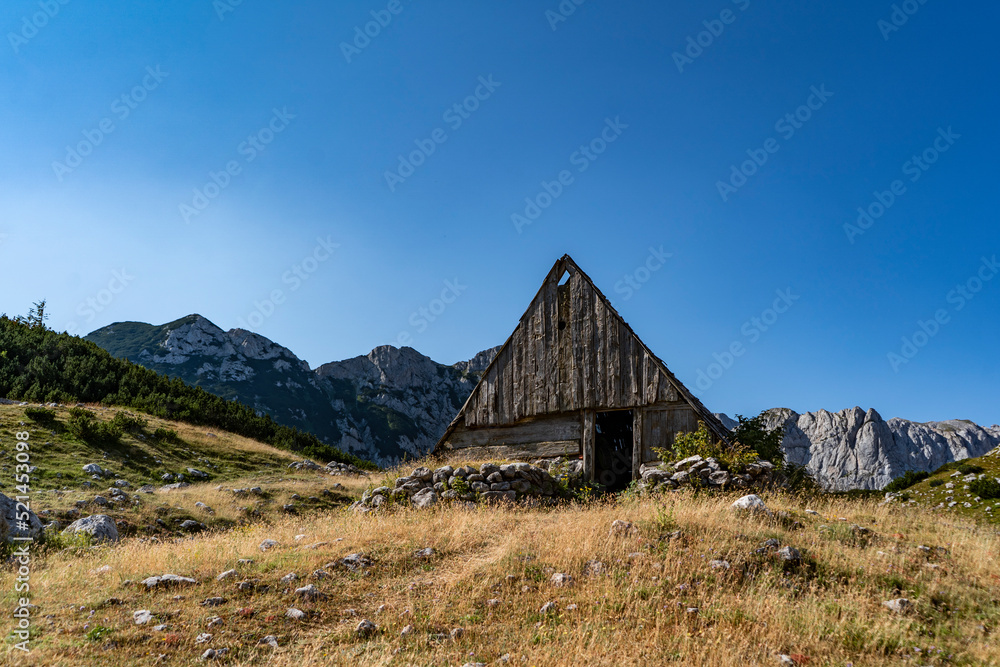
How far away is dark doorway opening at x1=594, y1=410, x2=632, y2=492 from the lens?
19.2 m

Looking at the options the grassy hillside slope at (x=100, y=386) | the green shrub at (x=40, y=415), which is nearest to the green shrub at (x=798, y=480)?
the green shrub at (x=40, y=415)

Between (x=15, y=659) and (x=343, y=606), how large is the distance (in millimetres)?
3209

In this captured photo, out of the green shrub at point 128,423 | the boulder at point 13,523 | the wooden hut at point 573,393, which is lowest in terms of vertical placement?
the boulder at point 13,523

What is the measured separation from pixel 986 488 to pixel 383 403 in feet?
313

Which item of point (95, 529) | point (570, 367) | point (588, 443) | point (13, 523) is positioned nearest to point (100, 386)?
point (95, 529)

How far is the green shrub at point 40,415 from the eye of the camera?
1948 cm

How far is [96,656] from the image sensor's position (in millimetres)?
5641

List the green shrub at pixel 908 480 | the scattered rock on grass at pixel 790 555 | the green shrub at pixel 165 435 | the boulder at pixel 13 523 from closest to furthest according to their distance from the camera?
the scattered rock on grass at pixel 790 555
the boulder at pixel 13 523
the green shrub at pixel 165 435
the green shrub at pixel 908 480

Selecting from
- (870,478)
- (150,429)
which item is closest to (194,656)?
(150,429)

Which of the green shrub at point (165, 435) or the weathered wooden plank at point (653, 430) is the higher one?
the weathered wooden plank at point (653, 430)

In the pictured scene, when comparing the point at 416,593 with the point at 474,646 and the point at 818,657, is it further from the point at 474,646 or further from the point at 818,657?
the point at 818,657

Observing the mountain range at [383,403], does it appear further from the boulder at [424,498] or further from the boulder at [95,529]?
the boulder at [95,529]

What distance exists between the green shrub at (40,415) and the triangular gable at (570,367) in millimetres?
14007

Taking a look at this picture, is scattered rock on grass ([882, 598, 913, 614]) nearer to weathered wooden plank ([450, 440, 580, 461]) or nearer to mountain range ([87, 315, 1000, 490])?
weathered wooden plank ([450, 440, 580, 461])
